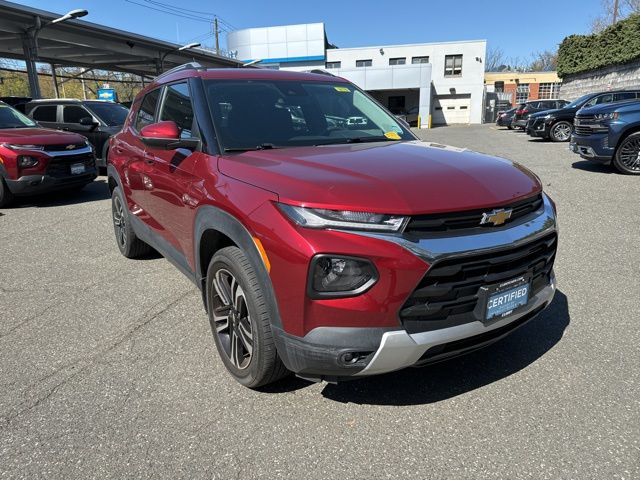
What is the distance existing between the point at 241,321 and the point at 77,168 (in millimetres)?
7236

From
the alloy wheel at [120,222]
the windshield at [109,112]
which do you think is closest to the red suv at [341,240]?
the alloy wheel at [120,222]

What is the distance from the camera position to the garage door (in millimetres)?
45938

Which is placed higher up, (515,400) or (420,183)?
(420,183)

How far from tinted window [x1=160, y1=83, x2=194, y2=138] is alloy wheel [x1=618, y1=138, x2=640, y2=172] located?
9.02 m

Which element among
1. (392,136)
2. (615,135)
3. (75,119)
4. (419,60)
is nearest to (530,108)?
(615,135)

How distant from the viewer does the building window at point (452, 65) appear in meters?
45.2

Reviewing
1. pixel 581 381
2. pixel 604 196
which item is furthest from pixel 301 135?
pixel 604 196

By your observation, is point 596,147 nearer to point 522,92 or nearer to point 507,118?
point 507,118

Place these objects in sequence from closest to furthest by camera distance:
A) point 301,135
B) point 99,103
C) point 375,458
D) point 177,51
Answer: point 375,458
point 301,135
point 99,103
point 177,51

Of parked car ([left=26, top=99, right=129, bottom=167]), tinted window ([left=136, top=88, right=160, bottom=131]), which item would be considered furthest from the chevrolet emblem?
parked car ([left=26, top=99, right=129, bottom=167])

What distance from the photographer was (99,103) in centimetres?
1219

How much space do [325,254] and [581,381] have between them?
1.84m

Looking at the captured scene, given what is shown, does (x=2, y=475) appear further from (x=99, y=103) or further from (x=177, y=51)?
(x=177, y=51)

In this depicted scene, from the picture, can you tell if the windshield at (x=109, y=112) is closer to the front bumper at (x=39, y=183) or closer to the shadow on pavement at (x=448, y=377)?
the front bumper at (x=39, y=183)
